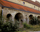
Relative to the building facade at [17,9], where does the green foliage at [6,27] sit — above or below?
below

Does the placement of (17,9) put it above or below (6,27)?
above

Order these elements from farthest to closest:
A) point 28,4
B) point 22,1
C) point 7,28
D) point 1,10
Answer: point 28,4 → point 22,1 → point 1,10 → point 7,28

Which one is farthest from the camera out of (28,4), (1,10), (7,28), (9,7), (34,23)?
(28,4)

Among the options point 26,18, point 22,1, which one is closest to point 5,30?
point 26,18

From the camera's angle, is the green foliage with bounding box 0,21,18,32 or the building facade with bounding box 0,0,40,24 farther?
the building facade with bounding box 0,0,40,24

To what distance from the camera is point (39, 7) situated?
19719 mm

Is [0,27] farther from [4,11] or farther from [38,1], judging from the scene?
[38,1]

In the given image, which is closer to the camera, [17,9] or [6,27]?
[6,27]

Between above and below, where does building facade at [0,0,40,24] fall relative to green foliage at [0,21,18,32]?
above

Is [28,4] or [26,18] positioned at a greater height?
[28,4]

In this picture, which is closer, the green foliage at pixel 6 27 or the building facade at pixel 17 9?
the green foliage at pixel 6 27

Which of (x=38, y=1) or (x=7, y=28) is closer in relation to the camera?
(x=7, y=28)

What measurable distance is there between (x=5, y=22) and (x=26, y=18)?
783 cm

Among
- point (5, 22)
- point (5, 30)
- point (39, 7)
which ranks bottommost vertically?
point (5, 30)
